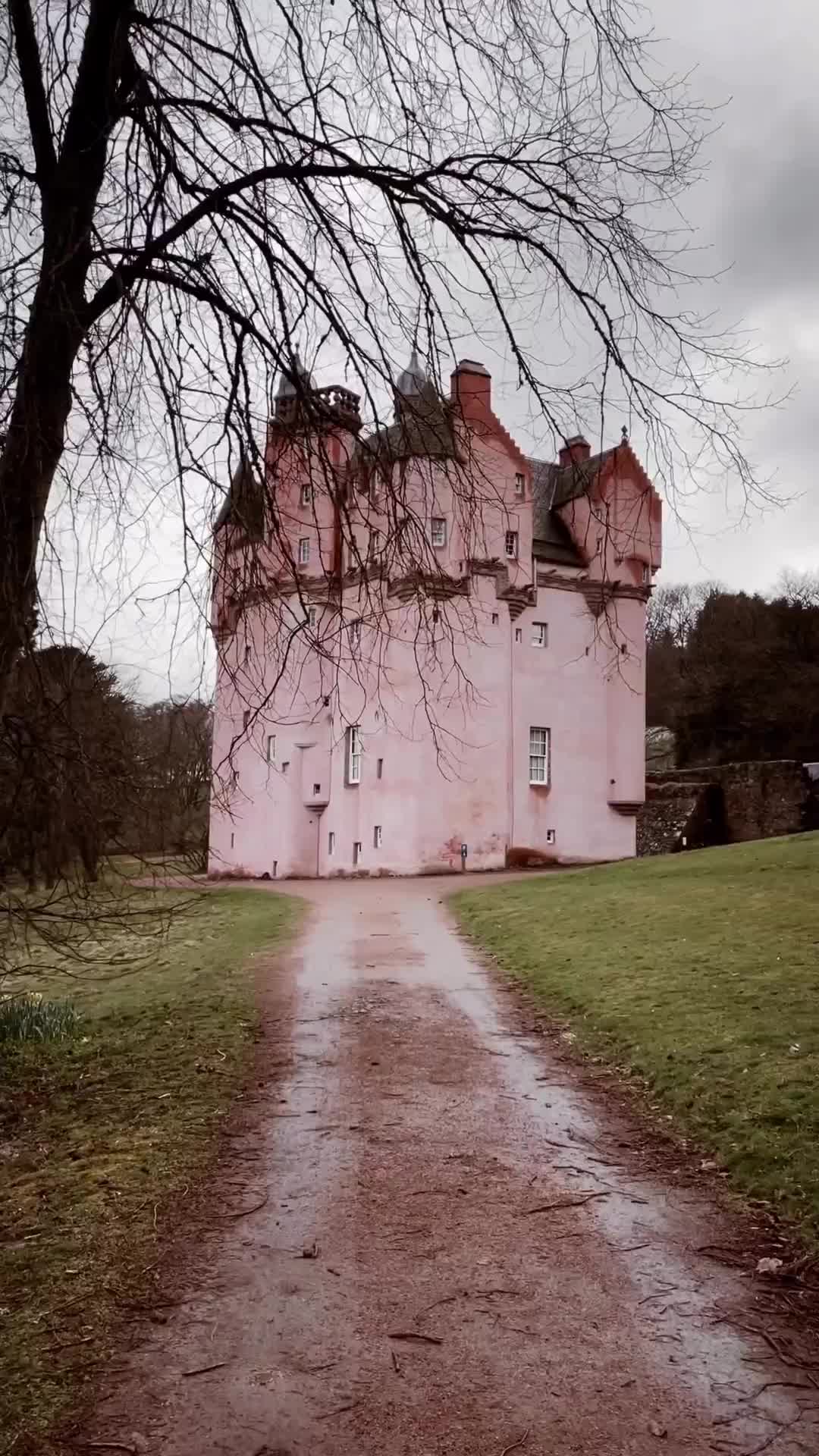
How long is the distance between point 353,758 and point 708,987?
22963 mm

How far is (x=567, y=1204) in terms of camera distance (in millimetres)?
5617

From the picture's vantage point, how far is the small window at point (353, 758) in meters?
32.6

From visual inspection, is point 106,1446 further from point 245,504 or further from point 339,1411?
point 245,504

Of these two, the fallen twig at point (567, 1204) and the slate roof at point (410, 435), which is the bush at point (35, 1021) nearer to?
the fallen twig at point (567, 1204)

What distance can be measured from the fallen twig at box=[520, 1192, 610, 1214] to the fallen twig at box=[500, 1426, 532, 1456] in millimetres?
1939

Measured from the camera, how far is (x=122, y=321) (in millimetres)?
4758

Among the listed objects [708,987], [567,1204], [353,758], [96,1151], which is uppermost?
[353,758]

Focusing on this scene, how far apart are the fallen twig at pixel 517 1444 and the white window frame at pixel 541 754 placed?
96.9 feet

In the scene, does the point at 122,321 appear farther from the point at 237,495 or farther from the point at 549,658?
the point at 549,658

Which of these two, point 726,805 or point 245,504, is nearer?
point 245,504

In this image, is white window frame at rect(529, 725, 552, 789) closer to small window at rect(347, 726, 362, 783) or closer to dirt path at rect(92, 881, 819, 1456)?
small window at rect(347, 726, 362, 783)

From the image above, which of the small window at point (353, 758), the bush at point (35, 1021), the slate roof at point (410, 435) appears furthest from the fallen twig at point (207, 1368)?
the small window at point (353, 758)

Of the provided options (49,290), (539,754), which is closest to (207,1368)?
(49,290)

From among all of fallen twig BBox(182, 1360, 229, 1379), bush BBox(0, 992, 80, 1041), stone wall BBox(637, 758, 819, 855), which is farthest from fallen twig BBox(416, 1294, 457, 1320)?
stone wall BBox(637, 758, 819, 855)
